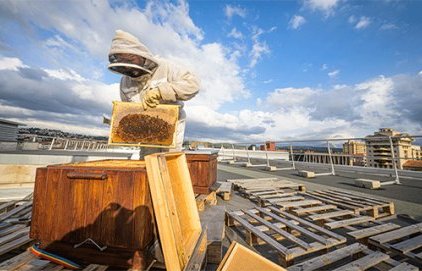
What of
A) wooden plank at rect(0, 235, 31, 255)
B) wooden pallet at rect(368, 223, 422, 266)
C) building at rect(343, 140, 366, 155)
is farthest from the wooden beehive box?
building at rect(343, 140, 366, 155)

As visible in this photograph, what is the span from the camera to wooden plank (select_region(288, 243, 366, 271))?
5.96 ft

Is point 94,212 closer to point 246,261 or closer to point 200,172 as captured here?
point 246,261

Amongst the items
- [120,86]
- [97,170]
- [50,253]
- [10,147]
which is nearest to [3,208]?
[120,86]

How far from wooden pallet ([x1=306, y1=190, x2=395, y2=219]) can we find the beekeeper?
11.1 feet

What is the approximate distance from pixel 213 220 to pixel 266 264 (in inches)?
50.6

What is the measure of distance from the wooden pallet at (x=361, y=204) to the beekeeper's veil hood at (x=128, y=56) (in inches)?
167

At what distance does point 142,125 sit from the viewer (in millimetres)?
2621

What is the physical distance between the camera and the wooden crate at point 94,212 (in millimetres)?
1476

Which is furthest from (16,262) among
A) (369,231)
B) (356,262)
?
(369,231)

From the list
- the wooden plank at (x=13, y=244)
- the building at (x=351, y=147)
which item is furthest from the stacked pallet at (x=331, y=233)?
the building at (x=351, y=147)

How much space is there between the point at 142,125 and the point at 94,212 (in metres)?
1.33

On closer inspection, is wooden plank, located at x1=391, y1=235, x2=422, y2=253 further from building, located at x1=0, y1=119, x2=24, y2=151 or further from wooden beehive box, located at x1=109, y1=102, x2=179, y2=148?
building, located at x1=0, y1=119, x2=24, y2=151

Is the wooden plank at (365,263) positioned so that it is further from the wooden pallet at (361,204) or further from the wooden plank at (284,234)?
the wooden pallet at (361,204)

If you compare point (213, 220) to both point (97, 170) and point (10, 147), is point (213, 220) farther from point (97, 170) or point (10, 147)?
point (10, 147)
